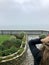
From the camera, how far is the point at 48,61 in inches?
99.7

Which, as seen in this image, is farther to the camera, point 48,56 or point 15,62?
point 15,62

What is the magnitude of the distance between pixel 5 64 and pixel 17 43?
17.6 ft

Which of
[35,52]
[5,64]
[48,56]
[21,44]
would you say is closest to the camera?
Result: [48,56]

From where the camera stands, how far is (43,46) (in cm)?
264

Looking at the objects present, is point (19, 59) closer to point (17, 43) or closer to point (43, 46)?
point (17, 43)

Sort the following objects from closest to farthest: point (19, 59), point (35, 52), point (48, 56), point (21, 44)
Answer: point (48, 56) < point (35, 52) < point (19, 59) < point (21, 44)

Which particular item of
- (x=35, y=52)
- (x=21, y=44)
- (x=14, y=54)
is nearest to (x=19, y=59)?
(x=14, y=54)

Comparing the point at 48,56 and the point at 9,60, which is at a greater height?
the point at 48,56

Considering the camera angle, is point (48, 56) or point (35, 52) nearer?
point (48, 56)

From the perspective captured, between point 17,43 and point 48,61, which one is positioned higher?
point 48,61

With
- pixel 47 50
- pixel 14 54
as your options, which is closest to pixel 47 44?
pixel 47 50

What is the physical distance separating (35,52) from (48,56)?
0.23 m

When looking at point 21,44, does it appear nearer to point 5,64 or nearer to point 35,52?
point 5,64

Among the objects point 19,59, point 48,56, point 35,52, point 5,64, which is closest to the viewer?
point 48,56
